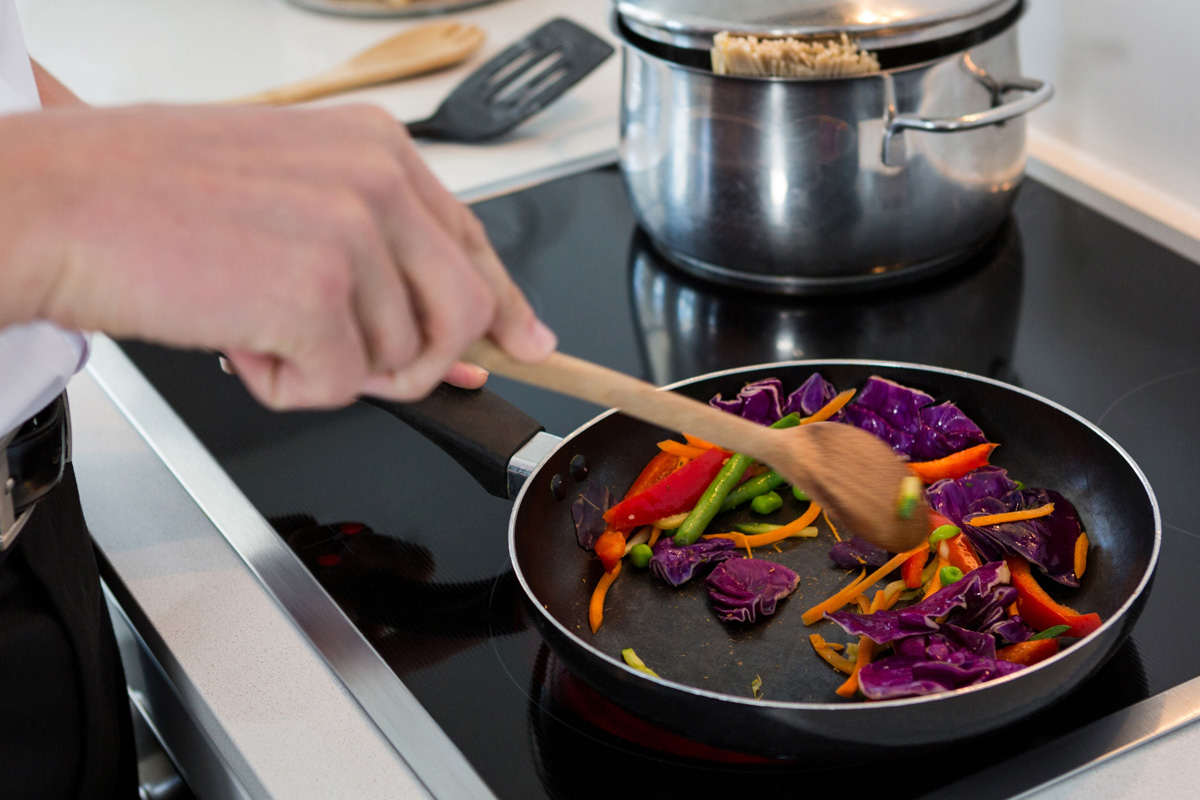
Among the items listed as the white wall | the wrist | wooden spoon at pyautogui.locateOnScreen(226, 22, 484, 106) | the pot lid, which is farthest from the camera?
wooden spoon at pyautogui.locateOnScreen(226, 22, 484, 106)

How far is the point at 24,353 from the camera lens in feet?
2.10

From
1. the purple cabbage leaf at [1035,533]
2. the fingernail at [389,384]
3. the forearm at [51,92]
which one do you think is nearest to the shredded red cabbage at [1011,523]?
the purple cabbage leaf at [1035,533]

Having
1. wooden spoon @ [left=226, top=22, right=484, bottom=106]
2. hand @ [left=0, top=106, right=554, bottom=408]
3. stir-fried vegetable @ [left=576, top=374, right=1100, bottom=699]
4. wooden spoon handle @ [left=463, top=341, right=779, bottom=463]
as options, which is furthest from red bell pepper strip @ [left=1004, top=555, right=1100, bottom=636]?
wooden spoon @ [left=226, top=22, right=484, bottom=106]

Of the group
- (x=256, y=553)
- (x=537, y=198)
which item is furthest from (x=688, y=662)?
(x=537, y=198)

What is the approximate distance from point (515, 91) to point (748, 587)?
35.9 inches

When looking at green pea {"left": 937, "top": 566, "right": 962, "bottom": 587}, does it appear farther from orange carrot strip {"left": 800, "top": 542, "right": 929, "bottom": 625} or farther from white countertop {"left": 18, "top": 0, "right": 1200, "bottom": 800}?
white countertop {"left": 18, "top": 0, "right": 1200, "bottom": 800}

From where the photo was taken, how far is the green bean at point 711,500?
0.82 m

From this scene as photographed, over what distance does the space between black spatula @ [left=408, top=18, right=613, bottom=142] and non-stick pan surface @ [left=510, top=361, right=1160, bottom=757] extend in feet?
2.15

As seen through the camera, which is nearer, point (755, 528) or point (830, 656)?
point (830, 656)

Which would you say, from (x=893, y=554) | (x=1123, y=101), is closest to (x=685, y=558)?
(x=893, y=554)

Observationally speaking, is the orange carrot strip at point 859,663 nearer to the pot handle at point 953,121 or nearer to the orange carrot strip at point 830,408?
the orange carrot strip at point 830,408

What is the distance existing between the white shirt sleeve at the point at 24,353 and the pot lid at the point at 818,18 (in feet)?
1.76

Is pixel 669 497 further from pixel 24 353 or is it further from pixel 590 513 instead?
pixel 24 353

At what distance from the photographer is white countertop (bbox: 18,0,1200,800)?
63cm
